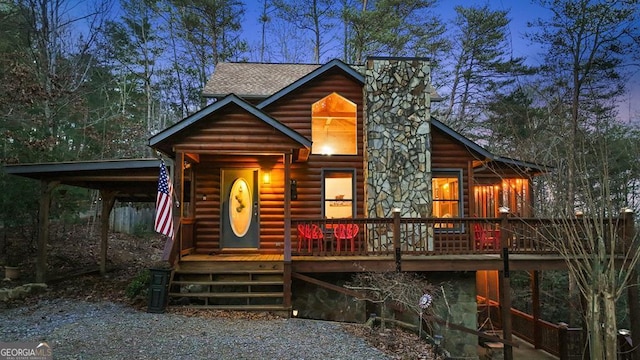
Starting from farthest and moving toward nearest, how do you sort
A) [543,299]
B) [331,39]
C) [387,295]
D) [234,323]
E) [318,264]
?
[331,39] < [543,299] < [318,264] < [387,295] < [234,323]

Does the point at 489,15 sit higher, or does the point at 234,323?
the point at 489,15

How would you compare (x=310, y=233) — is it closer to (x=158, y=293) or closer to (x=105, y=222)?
(x=158, y=293)

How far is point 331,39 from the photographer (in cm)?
2423

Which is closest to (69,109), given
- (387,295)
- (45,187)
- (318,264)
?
(45,187)

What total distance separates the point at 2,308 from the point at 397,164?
8975 millimetres

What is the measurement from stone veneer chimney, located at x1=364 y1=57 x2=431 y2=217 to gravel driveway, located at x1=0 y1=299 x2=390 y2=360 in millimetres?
4089

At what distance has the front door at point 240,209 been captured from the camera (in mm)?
11078

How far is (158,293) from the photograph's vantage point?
7762 mm

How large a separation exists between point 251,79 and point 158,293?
8.33m

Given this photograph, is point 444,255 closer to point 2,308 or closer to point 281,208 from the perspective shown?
point 281,208

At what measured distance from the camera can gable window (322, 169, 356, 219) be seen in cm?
1133

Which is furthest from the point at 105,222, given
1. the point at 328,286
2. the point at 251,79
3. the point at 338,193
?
the point at 328,286

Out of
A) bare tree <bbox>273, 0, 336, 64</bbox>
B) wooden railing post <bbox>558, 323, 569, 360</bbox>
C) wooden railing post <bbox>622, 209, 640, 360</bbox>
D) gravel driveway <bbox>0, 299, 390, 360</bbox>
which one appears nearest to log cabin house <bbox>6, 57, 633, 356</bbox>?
wooden railing post <bbox>558, 323, 569, 360</bbox>

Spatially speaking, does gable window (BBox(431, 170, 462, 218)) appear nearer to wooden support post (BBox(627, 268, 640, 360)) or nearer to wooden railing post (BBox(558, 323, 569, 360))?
wooden railing post (BBox(558, 323, 569, 360))
